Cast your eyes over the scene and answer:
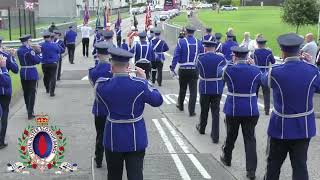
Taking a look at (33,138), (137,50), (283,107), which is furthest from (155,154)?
(137,50)


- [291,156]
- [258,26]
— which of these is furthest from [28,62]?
[258,26]

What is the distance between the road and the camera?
883 centimetres

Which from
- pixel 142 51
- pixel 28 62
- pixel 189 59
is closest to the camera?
pixel 28 62

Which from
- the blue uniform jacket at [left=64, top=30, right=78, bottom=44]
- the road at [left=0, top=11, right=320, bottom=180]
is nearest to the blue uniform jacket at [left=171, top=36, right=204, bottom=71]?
A: the road at [left=0, top=11, right=320, bottom=180]

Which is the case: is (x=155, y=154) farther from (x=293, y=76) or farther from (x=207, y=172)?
(x=293, y=76)

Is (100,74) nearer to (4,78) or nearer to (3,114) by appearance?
(4,78)

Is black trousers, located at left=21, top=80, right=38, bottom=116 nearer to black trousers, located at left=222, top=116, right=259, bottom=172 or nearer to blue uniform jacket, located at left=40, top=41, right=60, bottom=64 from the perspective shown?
blue uniform jacket, located at left=40, top=41, right=60, bottom=64

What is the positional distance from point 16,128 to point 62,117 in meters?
1.58

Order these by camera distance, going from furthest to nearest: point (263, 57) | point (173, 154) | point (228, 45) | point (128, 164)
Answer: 1. point (228, 45)
2. point (263, 57)
3. point (173, 154)
4. point (128, 164)

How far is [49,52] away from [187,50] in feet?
17.4

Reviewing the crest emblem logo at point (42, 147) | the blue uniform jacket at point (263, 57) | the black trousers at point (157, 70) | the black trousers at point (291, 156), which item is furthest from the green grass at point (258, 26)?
the black trousers at point (291, 156)

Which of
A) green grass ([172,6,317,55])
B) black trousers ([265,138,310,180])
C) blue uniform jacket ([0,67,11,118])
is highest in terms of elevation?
blue uniform jacket ([0,67,11,118])

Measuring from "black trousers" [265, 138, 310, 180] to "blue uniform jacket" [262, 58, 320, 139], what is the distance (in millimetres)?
116

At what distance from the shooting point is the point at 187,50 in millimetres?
13422
